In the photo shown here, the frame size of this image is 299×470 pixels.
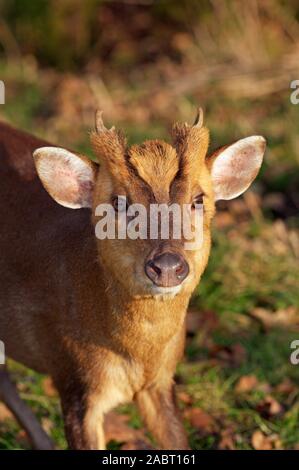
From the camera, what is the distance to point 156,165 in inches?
175

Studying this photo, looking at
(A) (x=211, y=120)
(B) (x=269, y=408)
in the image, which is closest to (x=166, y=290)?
(B) (x=269, y=408)

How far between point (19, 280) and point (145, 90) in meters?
5.26

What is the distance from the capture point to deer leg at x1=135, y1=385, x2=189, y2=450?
529cm

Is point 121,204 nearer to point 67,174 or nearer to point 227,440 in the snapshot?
point 67,174


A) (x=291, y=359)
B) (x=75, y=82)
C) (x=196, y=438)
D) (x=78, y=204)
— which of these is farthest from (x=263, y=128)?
(x=78, y=204)

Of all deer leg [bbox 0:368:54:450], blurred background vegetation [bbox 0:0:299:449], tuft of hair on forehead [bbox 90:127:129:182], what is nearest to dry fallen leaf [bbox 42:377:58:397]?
blurred background vegetation [bbox 0:0:299:449]

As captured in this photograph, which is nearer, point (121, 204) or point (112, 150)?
point (121, 204)

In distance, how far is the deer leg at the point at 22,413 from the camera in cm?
560

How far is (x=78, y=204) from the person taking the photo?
479cm

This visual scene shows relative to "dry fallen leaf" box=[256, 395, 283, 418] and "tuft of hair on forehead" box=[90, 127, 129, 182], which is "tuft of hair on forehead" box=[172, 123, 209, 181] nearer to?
"tuft of hair on forehead" box=[90, 127, 129, 182]

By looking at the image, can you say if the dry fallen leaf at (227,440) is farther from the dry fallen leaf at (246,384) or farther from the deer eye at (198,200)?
the deer eye at (198,200)

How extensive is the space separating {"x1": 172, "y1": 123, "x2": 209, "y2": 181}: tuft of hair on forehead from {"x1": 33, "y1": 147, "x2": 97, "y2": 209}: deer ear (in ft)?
1.30

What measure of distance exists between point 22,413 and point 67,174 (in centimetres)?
151

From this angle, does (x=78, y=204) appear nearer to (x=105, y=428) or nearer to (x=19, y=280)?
(x=19, y=280)
